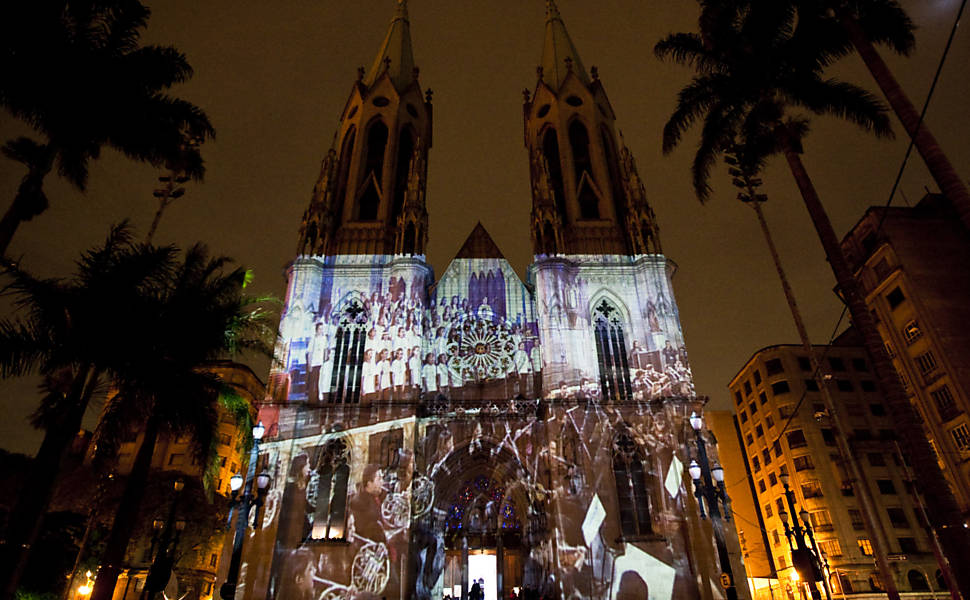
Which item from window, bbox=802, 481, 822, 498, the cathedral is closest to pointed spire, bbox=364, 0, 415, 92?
the cathedral

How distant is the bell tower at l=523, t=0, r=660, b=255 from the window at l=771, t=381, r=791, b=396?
27037 millimetres

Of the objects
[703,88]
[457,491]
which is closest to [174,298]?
[457,491]

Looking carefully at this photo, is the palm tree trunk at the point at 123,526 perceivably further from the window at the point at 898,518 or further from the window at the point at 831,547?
the window at the point at 898,518

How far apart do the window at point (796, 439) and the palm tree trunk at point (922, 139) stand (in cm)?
3654

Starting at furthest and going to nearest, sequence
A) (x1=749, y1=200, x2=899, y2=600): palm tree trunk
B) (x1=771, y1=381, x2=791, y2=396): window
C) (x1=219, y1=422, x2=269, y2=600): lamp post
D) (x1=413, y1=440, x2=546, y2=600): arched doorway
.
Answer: (x1=771, y1=381, x2=791, y2=396): window → (x1=413, y1=440, x2=546, y2=600): arched doorway → (x1=749, y1=200, x2=899, y2=600): palm tree trunk → (x1=219, y1=422, x2=269, y2=600): lamp post

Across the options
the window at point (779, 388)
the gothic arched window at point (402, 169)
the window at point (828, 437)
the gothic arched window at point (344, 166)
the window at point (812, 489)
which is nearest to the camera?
the gothic arched window at point (402, 169)

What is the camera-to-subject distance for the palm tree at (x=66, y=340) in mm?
10555

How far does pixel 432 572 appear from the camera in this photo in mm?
19781

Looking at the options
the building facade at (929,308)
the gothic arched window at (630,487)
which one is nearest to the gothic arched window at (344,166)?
the gothic arched window at (630,487)

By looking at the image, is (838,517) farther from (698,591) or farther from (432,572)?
(432,572)

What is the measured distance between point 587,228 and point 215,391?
669 inches

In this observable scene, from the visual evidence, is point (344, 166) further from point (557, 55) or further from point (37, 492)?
point (37, 492)

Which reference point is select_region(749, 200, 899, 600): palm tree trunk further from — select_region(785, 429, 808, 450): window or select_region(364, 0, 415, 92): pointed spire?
select_region(785, 429, 808, 450): window

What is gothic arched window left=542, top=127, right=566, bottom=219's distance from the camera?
27.6m
